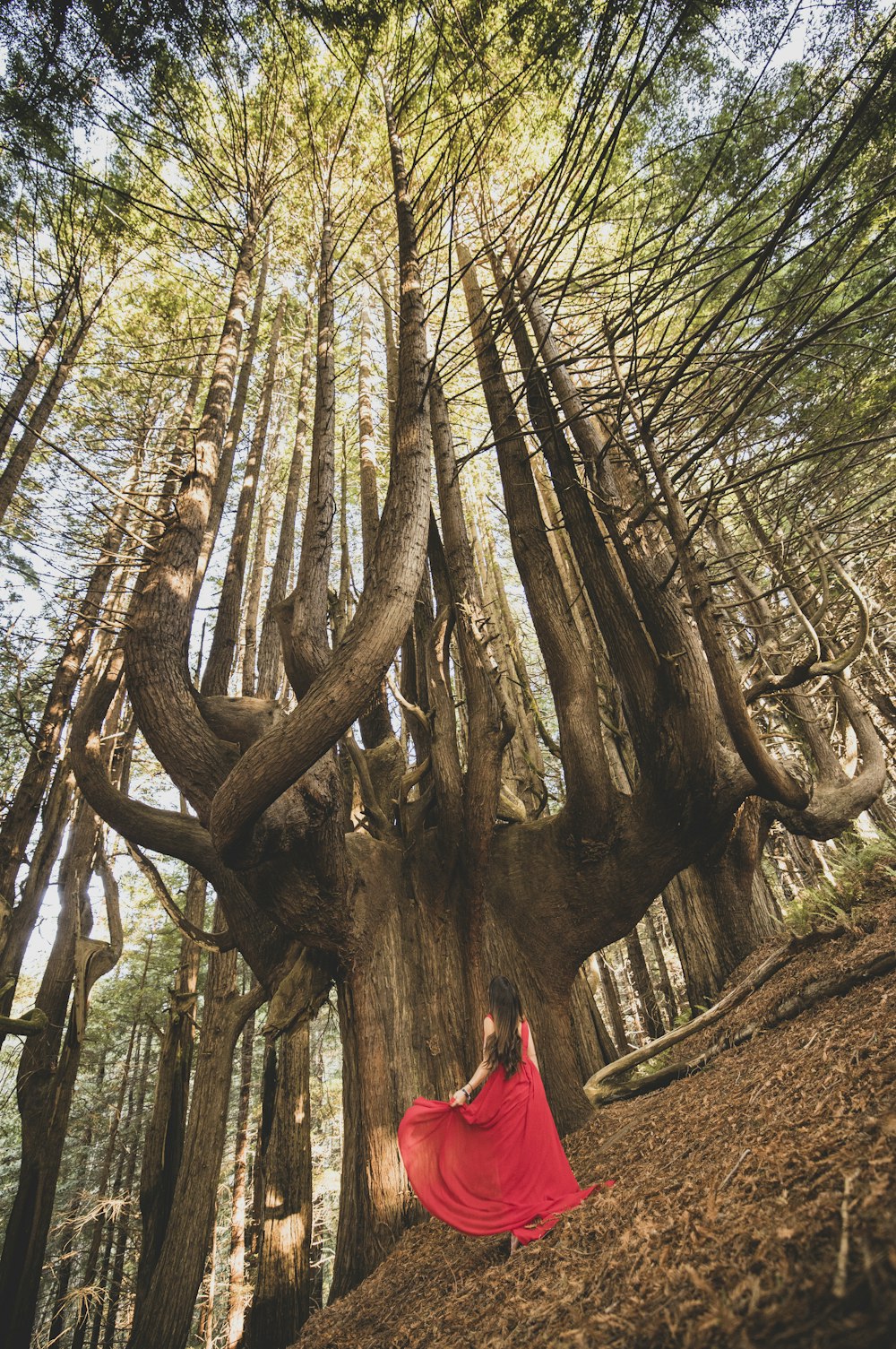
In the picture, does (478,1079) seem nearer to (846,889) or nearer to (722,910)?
(846,889)

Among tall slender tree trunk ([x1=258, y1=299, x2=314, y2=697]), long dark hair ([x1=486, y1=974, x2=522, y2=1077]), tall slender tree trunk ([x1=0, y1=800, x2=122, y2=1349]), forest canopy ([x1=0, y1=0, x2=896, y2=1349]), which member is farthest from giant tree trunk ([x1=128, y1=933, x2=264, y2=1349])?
tall slender tree trunk ([x1=258, y1=299, x2=314, y2=697])

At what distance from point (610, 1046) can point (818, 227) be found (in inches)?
303

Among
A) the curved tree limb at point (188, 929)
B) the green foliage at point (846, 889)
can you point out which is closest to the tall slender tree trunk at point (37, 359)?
the curved tree limb at point (188, 929)

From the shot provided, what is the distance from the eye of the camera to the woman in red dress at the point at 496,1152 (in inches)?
101

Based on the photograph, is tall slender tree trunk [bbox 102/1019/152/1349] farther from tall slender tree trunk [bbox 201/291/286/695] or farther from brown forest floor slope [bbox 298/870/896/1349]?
brown forest floor slope [bbox 298/870/896/1349]

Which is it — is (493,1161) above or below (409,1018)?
below

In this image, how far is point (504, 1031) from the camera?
10.1ft

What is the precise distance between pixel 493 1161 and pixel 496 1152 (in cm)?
4

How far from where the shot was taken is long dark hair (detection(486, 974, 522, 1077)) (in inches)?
119

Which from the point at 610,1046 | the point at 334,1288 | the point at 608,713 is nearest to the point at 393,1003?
the point at 334,1288

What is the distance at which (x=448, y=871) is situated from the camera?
419 centimetres

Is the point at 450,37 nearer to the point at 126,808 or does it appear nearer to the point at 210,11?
the point at 210,11

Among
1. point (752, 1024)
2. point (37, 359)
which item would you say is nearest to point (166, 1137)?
point (752, 1024)

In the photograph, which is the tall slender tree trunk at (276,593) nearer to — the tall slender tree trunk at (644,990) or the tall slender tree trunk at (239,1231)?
Answer: the tall slender tree trunk at (239,1231)
